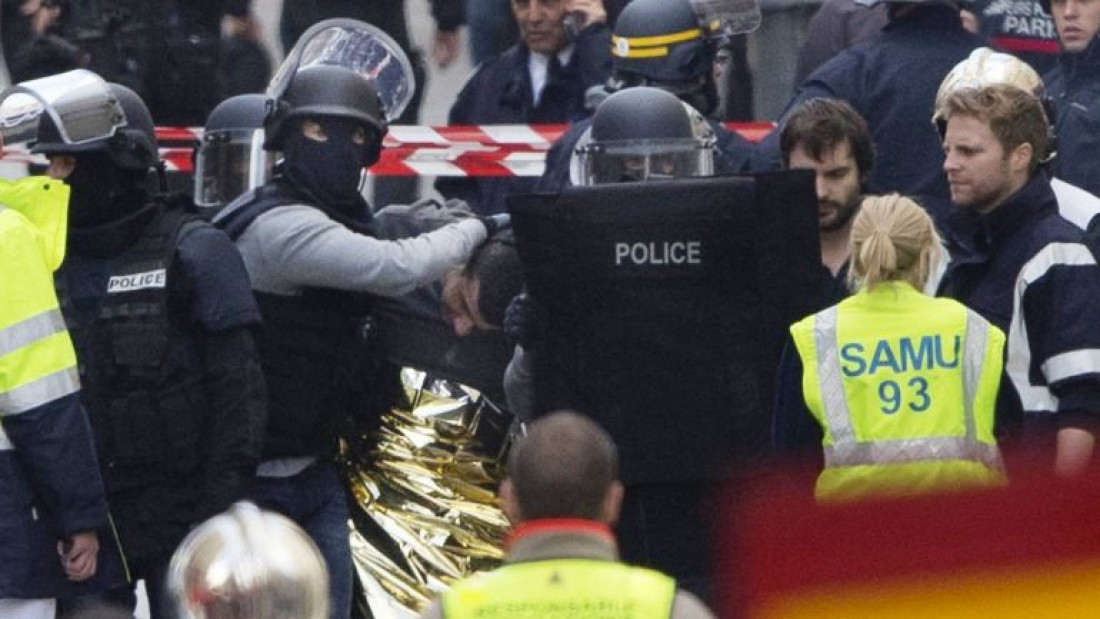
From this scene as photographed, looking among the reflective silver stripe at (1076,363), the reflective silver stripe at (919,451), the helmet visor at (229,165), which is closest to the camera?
the reflective silver stripe at (919,451)

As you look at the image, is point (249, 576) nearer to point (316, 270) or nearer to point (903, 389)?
point (903, 389)

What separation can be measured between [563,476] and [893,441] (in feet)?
5.75

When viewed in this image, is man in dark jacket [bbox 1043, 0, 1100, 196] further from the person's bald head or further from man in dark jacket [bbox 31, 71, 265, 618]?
the person's bald head

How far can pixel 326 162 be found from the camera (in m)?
7.20

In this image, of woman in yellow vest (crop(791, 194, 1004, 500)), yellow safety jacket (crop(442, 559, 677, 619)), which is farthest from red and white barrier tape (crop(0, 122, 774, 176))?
yellow safety jacket (crop(442, 559, 677, 619))

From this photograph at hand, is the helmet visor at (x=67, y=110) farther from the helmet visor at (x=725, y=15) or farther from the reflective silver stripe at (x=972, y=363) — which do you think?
the helmet visor at (x=725, y=15)

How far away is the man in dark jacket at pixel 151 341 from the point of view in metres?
6.72

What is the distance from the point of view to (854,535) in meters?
3.56

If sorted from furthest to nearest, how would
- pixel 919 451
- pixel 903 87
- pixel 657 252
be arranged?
pixel 903 87
pixel 657 252
pixel 919 451

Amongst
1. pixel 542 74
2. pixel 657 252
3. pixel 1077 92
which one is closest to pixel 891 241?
pixel 657 252

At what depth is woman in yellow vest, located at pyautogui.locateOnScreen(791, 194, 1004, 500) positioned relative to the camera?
6.17m

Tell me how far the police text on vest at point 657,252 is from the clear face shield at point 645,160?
2.04 feet

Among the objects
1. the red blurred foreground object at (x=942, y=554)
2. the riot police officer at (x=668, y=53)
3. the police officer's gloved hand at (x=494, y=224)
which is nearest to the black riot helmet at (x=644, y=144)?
the police officer's gloved hand at (x=494, y=224)

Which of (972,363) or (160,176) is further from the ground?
(160,176)
